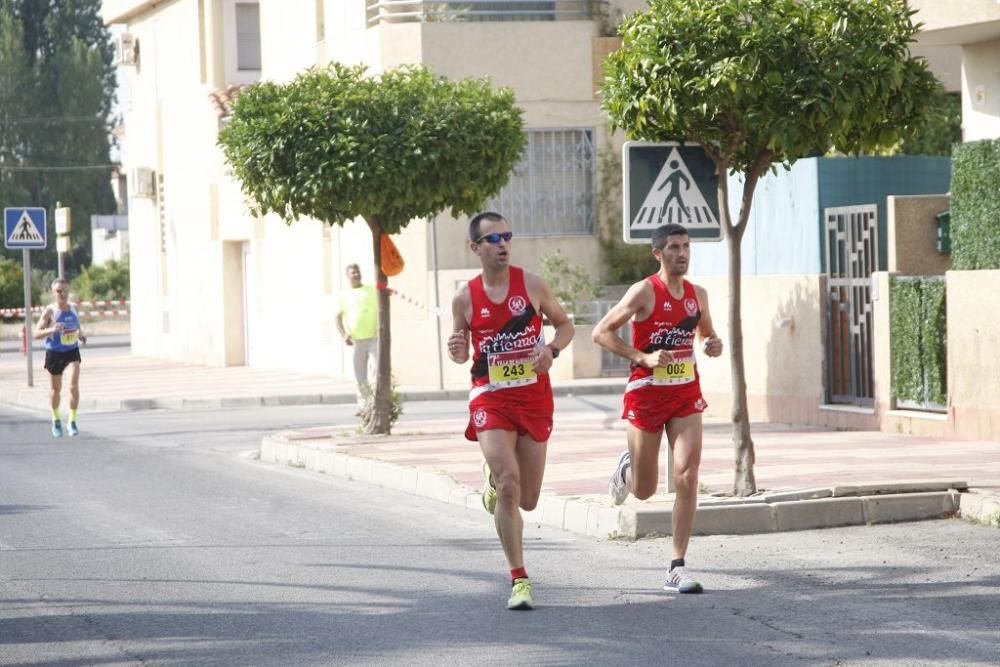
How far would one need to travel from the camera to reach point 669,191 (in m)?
11.5

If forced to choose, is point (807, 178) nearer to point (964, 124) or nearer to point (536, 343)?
point (964, 124)

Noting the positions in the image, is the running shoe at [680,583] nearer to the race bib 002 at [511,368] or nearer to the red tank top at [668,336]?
the red tank top at [668,336]

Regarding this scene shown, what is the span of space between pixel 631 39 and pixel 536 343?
3.43 meters

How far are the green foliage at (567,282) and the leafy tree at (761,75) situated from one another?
14.4 m

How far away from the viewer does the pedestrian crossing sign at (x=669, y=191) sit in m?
11.3

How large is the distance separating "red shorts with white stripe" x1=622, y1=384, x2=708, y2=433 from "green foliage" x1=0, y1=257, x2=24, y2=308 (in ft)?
176

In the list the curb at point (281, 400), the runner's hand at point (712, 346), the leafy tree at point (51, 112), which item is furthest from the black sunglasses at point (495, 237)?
the leafy tree at point (51, 112)

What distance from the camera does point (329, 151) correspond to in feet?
53.8

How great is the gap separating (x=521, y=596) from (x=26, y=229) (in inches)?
860

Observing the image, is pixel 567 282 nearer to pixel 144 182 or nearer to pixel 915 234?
pixel 915 234

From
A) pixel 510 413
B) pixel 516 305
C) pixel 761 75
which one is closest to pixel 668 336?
pixel 516 305

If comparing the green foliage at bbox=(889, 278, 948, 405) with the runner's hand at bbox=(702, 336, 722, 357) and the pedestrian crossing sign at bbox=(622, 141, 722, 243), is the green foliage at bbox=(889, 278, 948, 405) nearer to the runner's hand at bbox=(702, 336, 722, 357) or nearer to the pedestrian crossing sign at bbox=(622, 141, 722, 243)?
the pedestrian crossing sign at bbox=(622, 141, 722, 243)

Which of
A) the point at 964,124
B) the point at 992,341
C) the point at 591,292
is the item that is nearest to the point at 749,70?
the point at 992,341

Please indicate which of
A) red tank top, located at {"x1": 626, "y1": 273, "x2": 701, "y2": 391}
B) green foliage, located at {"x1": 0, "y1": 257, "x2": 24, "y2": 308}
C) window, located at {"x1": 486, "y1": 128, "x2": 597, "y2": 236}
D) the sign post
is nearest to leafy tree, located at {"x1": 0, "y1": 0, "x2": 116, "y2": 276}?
green foliage, located at {"x1": 0, "y1": 257, "x2": 24, "y2": 308}
